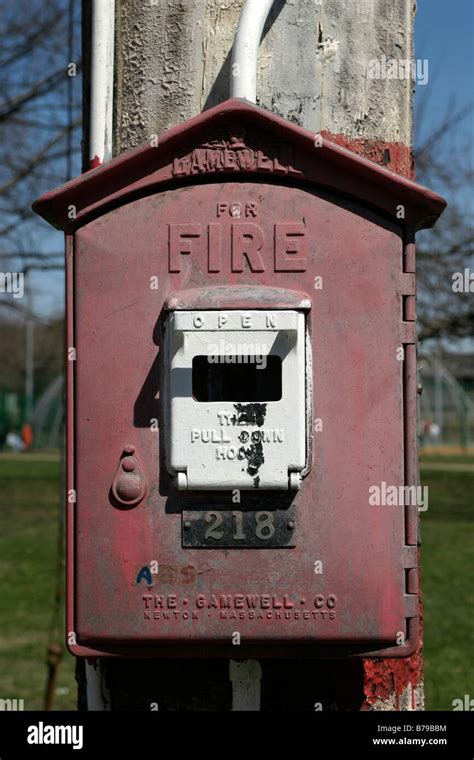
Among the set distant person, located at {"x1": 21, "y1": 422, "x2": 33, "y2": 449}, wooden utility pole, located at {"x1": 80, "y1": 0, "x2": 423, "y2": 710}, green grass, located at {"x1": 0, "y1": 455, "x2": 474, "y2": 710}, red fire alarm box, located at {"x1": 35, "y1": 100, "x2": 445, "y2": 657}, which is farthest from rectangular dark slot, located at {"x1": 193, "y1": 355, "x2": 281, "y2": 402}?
distant person, located at {"x1": 21, "y1": 422, "x2": 33, "y2": 449}

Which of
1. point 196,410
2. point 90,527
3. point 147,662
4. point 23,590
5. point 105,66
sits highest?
point 105,66

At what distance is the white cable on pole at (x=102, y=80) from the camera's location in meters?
2.21

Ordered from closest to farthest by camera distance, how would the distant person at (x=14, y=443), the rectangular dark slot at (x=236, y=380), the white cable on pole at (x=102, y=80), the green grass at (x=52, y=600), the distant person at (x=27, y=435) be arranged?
the rectangular dark slot at (x=236, y=380), the white cable on pole at (x=102, y=80), the green grass at (x=52, y=600), the distant person at (x=14, y=443), the distant person at (x=27, y=435)

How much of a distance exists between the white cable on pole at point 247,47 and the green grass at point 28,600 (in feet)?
9.23

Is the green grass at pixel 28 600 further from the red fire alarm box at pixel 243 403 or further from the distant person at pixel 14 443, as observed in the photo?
the distant person at pixel 14 443

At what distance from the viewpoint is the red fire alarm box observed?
6.24ft

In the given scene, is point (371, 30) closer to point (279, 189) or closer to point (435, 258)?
point (279, 189)

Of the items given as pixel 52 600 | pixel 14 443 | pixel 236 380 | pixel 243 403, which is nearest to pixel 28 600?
pixel 52 600

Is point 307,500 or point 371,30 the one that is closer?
point 307,500

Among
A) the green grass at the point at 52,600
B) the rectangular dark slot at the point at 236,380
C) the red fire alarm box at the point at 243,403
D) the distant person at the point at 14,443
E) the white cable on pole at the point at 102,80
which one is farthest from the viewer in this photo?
the distant person at the point at 14,443

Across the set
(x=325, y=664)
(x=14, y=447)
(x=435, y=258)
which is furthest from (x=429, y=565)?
(x=14, y=447)

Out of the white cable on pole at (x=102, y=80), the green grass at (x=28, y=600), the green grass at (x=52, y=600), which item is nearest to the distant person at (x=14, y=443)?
the green grass at (x=28, y=600)

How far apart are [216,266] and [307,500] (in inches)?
19.1

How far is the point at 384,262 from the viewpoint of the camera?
1947mm
